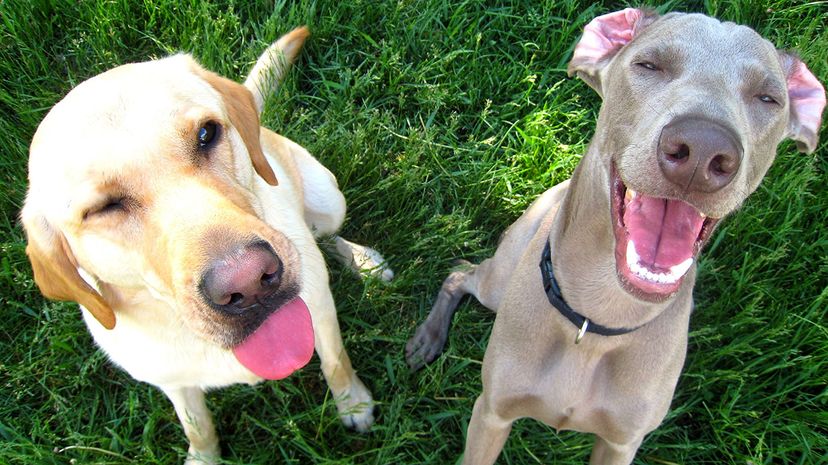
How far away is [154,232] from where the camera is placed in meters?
2.09

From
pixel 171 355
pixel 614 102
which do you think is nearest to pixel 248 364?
pixel 171 355

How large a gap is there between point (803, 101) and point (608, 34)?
0.69 metres

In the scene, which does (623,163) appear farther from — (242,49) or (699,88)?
(242,49)

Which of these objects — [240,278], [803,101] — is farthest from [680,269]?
[240,278]

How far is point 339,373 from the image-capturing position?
3.19 metres

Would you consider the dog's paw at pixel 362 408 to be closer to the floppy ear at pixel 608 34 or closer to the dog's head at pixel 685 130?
the dog's head at pixel 685 130

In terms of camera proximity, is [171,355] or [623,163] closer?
[623,163]

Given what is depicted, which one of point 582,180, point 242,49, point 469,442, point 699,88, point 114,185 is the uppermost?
point 699,88

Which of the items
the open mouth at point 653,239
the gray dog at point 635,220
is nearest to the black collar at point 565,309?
the gray dog at point 635,220

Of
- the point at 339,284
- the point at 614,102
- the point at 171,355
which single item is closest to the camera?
the point at 614,102

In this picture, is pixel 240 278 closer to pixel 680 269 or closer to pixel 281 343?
pixel 281 343

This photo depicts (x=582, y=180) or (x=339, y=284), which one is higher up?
(x=582, y=180)

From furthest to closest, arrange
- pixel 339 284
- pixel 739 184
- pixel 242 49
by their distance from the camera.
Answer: pixel 242 49 < pixel 339 284 < pixel 739 184

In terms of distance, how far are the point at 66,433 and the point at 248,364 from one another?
1.59 metres
